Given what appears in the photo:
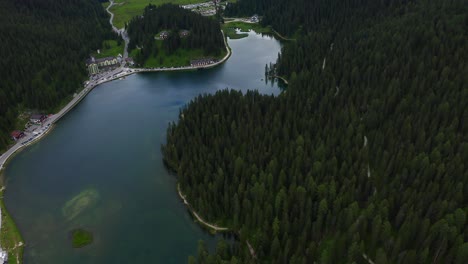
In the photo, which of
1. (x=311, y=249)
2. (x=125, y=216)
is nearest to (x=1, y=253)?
(x=125, y=216)

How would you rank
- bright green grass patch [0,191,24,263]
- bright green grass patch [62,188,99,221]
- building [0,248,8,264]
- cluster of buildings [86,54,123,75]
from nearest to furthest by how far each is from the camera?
building [0,248,8,264] < bright green grass patch [0,191,24,263] < bright green grass patch [62,188,99,221] < cluster of buildings [86,54,123,75]

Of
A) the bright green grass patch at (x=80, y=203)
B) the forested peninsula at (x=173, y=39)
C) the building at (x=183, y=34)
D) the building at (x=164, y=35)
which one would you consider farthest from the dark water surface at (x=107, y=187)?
the building at (x=183, y=34)

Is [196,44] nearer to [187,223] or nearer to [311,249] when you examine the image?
[187,223]

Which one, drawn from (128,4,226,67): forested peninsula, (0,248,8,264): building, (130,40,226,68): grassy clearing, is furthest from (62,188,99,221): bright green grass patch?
(128,4,226,67): forested peninsula

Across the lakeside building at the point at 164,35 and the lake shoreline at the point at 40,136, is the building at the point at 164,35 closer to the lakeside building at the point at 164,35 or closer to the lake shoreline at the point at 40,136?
the lakeside building at the point at 164,35

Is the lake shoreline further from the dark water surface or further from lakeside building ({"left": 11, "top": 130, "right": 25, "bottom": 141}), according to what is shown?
lakeside building ({"left": 11, "top": 130, "right": 25, "bottom": 141})

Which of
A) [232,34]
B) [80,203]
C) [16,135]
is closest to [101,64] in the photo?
[16,135]
